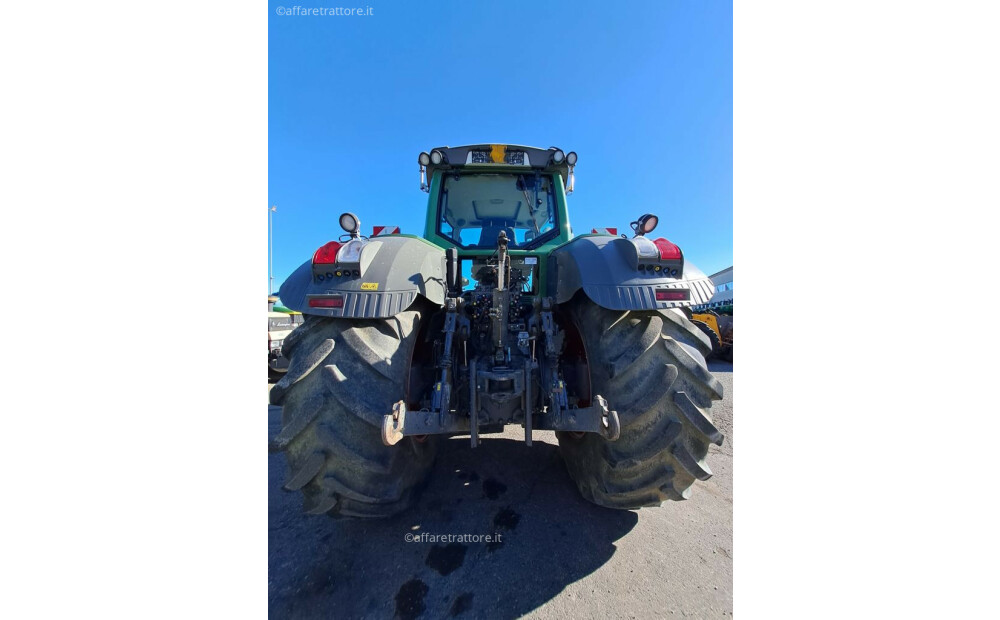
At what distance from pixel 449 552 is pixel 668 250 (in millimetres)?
1990

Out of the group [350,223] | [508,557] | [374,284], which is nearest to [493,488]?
[508,557]

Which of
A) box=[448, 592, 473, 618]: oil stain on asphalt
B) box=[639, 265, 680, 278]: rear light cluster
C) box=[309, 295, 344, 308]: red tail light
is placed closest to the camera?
box=[448, 592, 473, 618]: oil stain on asphalt

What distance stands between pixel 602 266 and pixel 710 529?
1.73 metres

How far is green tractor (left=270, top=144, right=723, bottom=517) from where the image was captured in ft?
4.70

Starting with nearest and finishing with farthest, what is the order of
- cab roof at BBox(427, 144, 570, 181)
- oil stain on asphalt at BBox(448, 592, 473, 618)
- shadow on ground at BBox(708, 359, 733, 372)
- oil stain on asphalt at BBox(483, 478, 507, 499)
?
oil stain on asphalt at BBox(448, 592, 473, 618) < oil stain on asphalt at BBox(483, 478, 507, 499) < cab roof at BBox(427, 144, 570, 181) < shadow on ground at BBox(708, 359, 733, 372)

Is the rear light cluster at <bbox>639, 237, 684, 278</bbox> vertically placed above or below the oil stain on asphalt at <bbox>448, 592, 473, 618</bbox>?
above

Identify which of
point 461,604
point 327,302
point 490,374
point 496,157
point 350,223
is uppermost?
point 496,157

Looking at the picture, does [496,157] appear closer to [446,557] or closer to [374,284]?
[374,284]

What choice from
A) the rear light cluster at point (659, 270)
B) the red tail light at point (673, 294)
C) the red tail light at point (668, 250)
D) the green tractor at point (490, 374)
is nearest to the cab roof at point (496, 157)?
the green tractor at point (490, 374)

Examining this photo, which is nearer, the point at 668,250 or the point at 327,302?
the point at 327,302

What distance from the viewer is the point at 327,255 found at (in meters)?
1.57

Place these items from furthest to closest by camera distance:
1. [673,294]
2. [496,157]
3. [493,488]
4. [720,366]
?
1. [720,366]
2. [496,157]
3. [493,488]
4. [673,294]

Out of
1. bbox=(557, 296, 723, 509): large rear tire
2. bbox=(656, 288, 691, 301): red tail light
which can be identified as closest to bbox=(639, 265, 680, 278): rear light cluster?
bbox=(656, 288, 691, 301): red tail light

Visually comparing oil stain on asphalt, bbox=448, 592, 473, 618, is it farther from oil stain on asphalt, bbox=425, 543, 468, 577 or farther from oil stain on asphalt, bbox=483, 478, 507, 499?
oil stain on asphalt, bbox=483, 478, 507, 499
